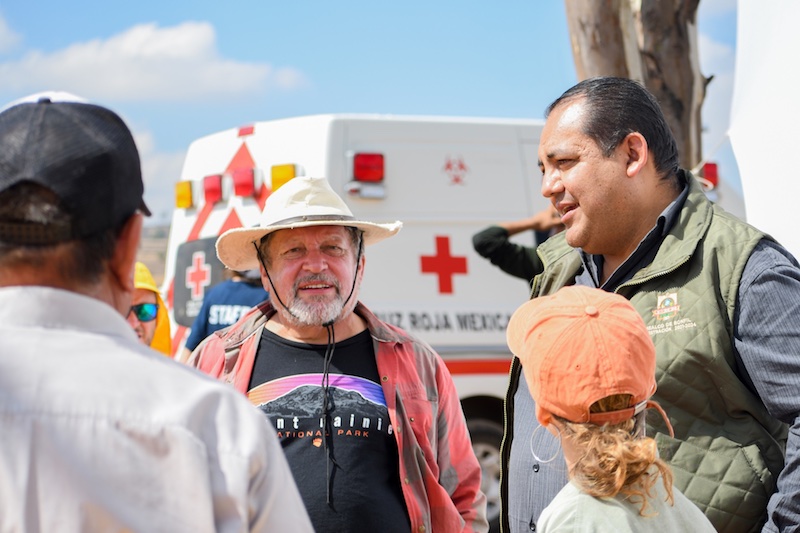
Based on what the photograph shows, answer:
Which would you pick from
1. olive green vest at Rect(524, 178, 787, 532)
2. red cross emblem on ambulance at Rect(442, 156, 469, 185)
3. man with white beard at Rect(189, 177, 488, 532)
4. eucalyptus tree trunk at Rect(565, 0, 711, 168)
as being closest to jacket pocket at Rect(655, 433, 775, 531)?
olive green vest at Rect(524, 178, 787, 532)

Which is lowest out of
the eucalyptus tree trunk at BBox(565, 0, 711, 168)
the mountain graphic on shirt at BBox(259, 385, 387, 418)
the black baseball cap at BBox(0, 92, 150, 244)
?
the mountain graphic on shirt at BBox(259, 385, 387, 418)

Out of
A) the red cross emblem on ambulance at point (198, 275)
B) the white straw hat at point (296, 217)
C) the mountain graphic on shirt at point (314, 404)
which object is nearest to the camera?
the mountain graphic on shirt at point (314, 404)

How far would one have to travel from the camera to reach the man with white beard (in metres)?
2.64

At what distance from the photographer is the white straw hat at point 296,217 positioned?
9.90 feet

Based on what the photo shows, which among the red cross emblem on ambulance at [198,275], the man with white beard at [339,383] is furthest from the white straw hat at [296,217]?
the red cross emblem on ambulance at [198,275]

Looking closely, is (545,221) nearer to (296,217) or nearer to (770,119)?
(770,119)

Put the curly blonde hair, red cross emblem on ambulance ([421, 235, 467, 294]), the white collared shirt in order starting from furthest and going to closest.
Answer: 1. red cross emblem on ambulance ([421, 235, 467, 294])
2. the curly blonde hair
3. the white collared shirt

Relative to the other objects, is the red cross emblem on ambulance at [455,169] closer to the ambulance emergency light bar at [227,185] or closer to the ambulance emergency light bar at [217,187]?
the ambulance emergency light bar at [227,185]

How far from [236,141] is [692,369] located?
179 inches

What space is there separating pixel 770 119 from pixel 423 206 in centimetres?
319

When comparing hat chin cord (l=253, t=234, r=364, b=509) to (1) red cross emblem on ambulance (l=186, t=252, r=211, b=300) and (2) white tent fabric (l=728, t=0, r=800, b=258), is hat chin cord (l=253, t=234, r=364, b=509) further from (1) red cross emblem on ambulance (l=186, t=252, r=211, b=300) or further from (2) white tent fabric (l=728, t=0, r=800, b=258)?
(1) red cross emblem on ambulance (l=186, t=252, r=211, b=300)

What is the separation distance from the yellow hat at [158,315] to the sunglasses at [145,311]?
37 millimetres

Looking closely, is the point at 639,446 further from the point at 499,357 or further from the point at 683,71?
the point at 499,357

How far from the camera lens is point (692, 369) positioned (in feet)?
7.02
